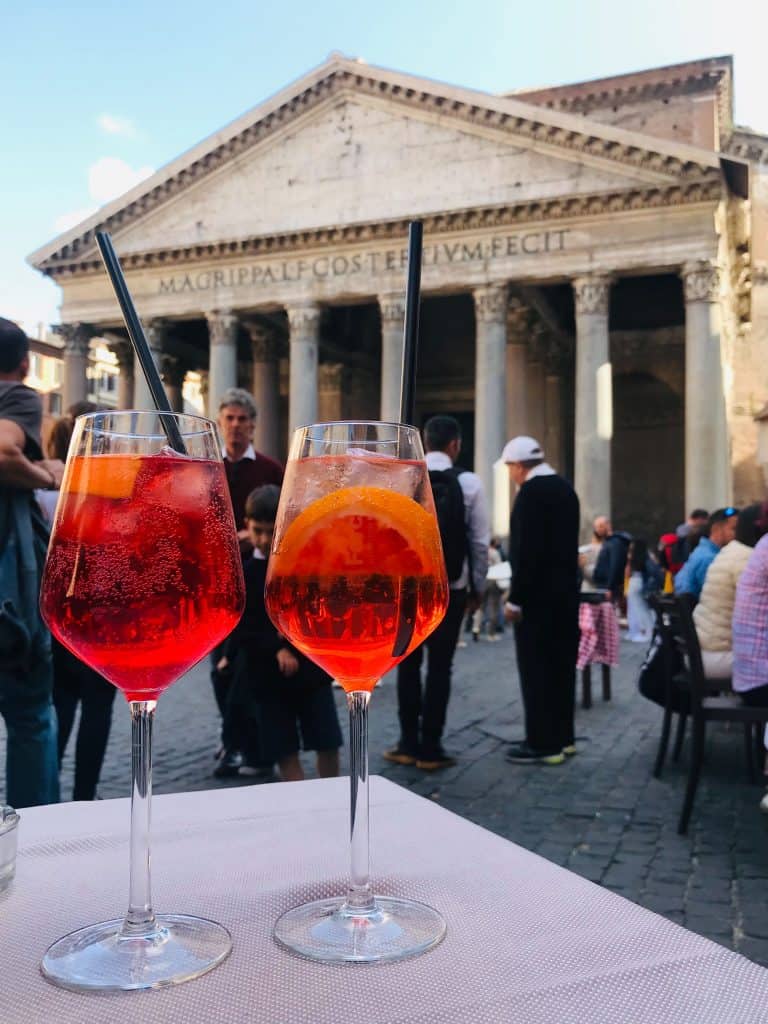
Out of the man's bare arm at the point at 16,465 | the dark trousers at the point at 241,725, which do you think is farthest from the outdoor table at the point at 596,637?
the man's bare arm at the point at 16,465

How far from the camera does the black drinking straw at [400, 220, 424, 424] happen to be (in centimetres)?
99

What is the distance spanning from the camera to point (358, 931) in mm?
778

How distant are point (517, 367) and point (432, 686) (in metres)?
19.2

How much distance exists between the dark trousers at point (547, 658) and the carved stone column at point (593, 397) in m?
14.9

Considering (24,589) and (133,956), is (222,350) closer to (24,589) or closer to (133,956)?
(24,589)

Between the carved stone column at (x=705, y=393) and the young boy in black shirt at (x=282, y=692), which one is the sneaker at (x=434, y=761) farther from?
the carved stone column at (x=705, y=393)

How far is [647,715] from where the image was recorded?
778 cm

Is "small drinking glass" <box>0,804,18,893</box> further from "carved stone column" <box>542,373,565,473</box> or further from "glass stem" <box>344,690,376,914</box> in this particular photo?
"carved stone column" <box>542,373,565,473</box>

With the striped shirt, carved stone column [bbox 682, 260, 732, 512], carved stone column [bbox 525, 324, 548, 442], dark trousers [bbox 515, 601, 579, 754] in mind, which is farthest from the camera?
carved stone column [bbox 525, 324, 548, 442]

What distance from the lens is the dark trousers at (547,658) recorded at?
5.75 m

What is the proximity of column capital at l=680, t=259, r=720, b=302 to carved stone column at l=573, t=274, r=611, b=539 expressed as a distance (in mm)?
1813

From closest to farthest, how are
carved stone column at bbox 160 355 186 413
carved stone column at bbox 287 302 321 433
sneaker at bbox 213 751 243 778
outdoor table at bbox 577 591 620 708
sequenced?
1. sneaker at bbox 213 751 243 778
2. outdoor table at bbox 577 591 620 708
3. carved stone column at bbox 287 302 321 433
4. carved stone column at bbox 160 355 186 413

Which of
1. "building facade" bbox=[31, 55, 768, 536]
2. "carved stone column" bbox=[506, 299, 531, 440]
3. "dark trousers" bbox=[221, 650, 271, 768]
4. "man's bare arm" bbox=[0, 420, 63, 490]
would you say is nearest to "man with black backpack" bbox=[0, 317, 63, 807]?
"man's bare arm" bbox=[0, 420, 63, 490]

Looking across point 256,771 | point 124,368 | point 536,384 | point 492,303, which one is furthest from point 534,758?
point 124,368
